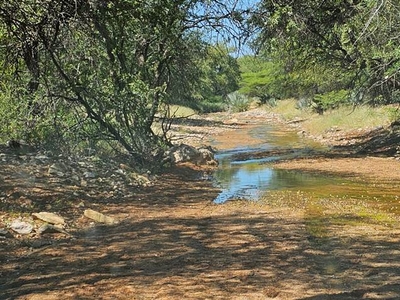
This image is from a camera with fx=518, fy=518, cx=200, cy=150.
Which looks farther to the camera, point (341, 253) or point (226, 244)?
point (226, 244)

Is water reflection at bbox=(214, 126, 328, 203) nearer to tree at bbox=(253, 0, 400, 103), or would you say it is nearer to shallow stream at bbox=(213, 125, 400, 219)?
shallow stream at bbox=(213, 125, 400, 219)

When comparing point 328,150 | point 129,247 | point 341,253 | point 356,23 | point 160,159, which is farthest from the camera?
point 328,150

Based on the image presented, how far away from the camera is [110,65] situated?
1319 centimetres

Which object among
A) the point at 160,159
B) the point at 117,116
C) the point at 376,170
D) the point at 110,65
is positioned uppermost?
the point at 110,65

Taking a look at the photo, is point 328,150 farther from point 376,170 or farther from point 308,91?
point 308,91

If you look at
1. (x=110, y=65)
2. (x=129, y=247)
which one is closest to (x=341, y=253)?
(x=129, y=247)

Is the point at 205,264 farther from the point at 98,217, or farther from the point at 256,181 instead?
the point at 256,181

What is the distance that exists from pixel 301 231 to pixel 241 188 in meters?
5.29

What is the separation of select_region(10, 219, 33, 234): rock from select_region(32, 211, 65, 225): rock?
34cm

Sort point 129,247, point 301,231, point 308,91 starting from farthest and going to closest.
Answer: point 308,91 < point 301,231 < point 129,247

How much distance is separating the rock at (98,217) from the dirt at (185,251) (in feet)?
0.43

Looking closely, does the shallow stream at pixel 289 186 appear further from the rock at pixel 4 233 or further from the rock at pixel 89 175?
the rock at pixel 4 233

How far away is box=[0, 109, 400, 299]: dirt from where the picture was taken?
5609mm

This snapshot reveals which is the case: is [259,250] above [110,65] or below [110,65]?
below
